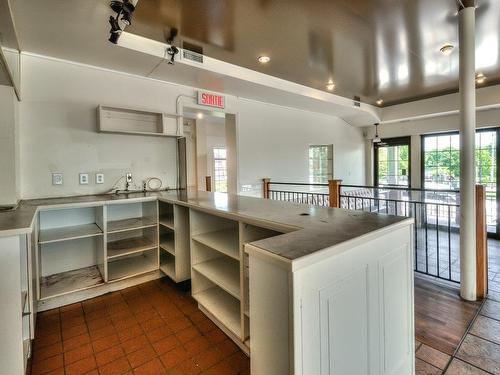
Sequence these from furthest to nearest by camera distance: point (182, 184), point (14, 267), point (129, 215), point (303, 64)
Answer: point (182, 184), point (303, 64), point (129, 215), point (14, 267)

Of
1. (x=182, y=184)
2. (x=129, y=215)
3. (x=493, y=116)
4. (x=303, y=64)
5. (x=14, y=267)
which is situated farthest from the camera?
(x=493, y=116)

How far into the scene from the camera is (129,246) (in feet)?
9.53

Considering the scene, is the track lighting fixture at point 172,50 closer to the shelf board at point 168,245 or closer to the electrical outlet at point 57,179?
the electrical outlet at point 57,179

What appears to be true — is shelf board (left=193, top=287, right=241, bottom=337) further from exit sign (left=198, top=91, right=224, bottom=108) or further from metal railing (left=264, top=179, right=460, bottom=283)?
exit sign (left=198, top=91, right=224, bottom=108)

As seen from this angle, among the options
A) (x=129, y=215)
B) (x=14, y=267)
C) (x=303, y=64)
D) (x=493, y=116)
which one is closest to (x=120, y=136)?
(x=129, y=215)

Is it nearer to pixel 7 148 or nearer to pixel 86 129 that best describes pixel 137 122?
pixel 86 129

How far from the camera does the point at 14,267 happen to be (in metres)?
1.38

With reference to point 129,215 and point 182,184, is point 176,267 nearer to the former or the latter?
point 129,215

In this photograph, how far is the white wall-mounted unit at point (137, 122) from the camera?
10.1 feet

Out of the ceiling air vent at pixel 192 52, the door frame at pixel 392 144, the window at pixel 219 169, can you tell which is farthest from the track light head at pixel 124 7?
the door frame at pixel 392 144

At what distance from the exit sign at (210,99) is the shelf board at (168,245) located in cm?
205

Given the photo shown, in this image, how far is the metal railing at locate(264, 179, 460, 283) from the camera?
3219 millimetres

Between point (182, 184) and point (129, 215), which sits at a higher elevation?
point (182, 184)

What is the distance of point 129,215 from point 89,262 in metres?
0.66
